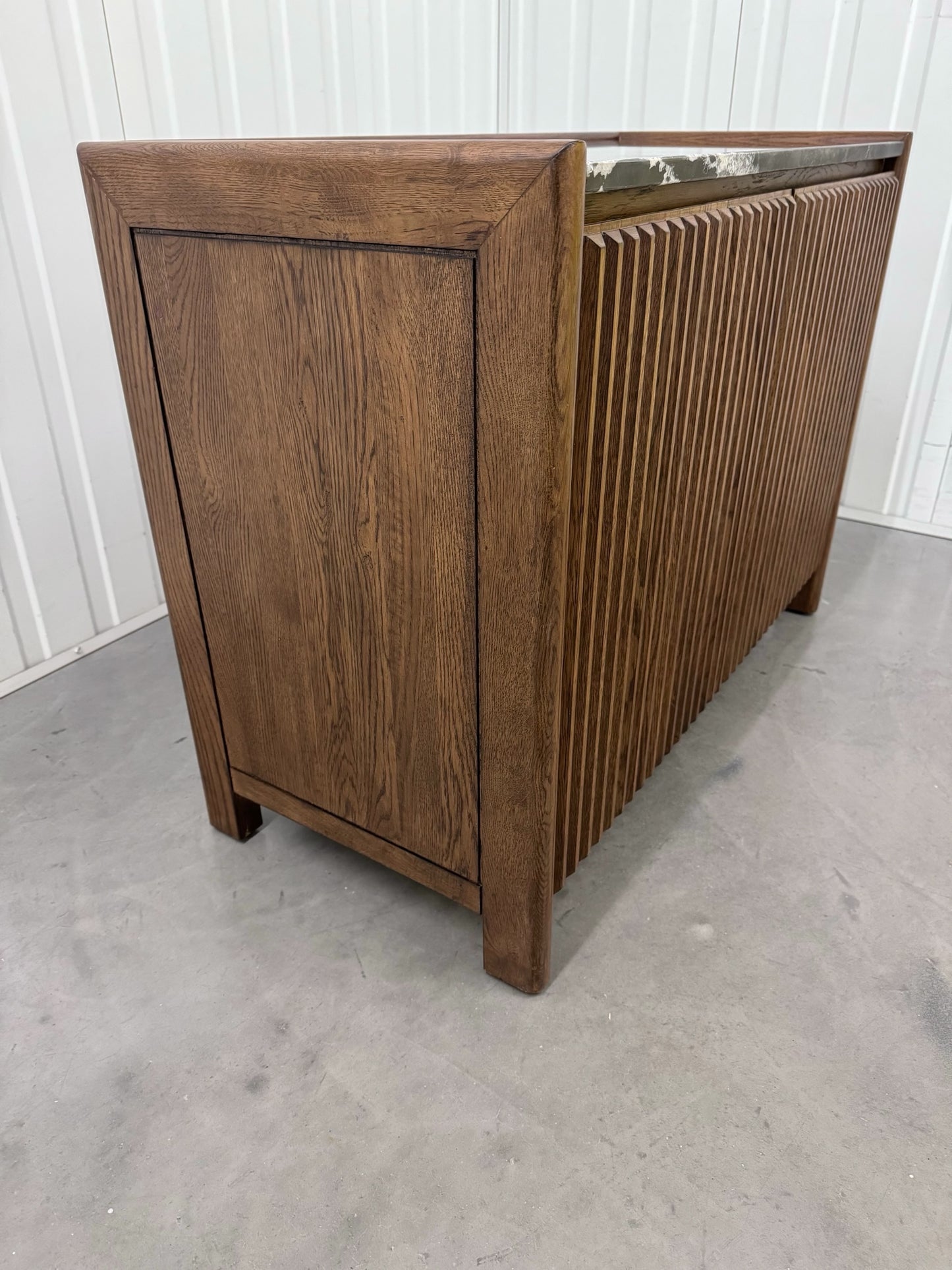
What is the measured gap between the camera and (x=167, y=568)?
3.89ft

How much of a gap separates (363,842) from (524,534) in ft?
1.71

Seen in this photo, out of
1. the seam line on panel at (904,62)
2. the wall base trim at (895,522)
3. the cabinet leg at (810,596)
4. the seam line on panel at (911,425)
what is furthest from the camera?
the wall base trim at (895,522)

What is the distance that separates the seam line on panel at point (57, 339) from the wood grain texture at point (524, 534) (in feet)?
3.82

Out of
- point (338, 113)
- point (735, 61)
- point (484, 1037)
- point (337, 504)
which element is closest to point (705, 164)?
point (337, 504)

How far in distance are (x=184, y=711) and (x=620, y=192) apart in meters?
1.18

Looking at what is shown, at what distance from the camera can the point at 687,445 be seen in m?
1.07

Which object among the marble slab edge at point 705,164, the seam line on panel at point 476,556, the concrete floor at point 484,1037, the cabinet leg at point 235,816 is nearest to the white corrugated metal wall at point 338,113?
the concrete floor at point 484,1037

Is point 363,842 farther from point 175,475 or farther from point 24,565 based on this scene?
point 24,565

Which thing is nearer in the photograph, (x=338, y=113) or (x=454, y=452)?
(x=454, y=452)

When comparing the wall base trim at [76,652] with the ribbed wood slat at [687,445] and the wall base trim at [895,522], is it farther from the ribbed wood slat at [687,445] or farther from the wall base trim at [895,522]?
the wall base trim at [895,522]

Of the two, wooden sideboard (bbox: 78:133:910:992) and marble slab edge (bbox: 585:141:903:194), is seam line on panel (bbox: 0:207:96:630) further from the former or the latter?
marble slab edge (bbox: 585:141:903:194)

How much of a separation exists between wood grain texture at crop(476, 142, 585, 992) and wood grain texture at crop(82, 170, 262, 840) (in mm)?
444

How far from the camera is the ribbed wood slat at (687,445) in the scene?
87 cm

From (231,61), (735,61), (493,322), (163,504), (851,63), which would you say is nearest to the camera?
(493,322)
